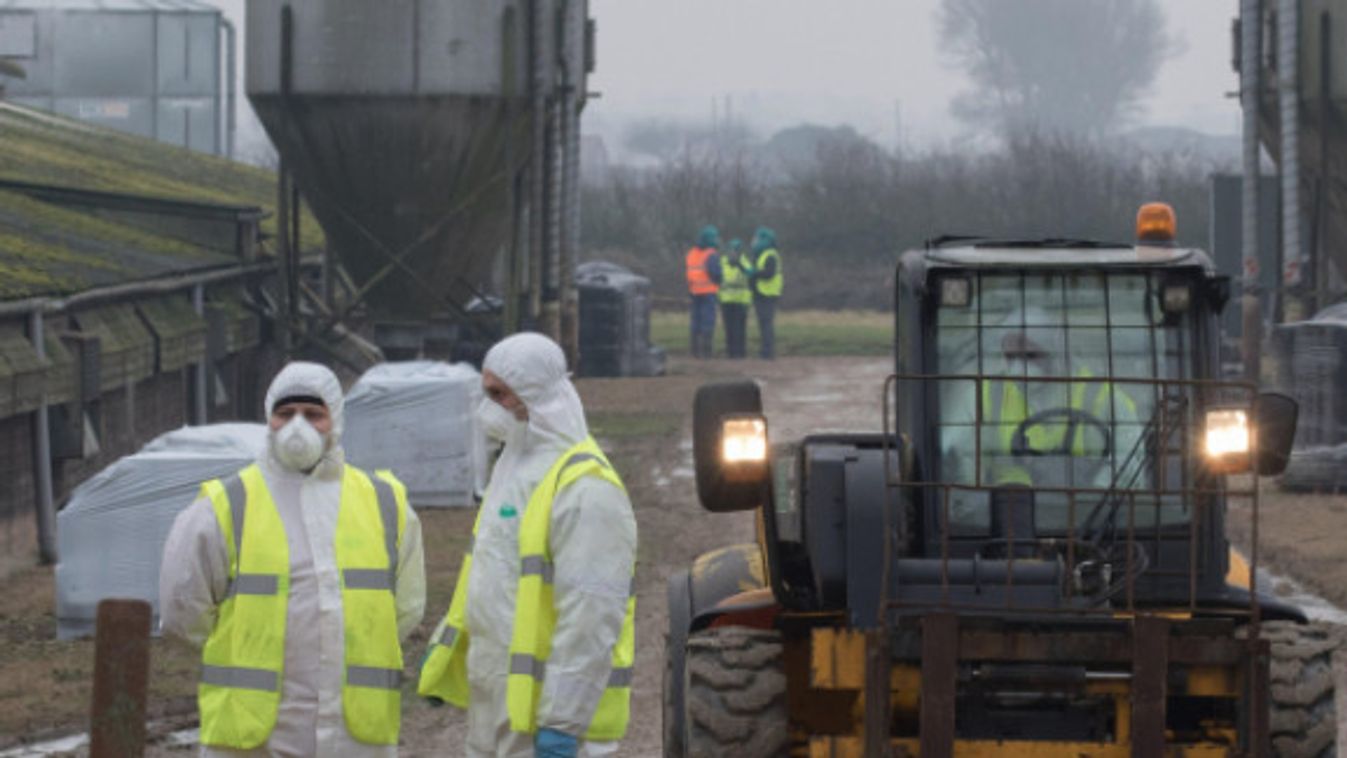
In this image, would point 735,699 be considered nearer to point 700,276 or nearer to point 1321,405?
point 1321,405

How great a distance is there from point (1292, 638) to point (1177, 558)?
18.0 inches

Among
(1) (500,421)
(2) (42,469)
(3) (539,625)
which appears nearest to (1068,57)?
(2) (42,469)

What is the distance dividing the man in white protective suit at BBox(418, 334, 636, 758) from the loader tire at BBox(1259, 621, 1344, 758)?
186 cm

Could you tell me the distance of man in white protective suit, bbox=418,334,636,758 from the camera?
21.1 feet

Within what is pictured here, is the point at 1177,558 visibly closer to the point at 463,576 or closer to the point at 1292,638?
the point at 1292,638

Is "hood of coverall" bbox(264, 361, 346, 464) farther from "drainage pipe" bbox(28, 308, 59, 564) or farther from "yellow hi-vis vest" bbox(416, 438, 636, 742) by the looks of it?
"drainage pipe" bbox(28, 308, 59, 564)

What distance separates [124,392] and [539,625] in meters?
12.7

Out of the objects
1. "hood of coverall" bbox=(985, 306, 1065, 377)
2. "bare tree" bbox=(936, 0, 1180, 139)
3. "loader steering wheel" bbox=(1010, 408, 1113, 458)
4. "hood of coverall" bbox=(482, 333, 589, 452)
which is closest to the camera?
"hood of coverall" bbox=(482, 333, 589, 452)

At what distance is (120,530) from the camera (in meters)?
12.9

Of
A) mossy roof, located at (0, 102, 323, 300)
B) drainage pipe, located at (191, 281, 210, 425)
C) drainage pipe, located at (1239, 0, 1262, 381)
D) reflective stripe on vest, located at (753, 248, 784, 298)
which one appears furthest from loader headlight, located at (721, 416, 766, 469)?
reflective stripe on vest, located at (753, 248, 784, 298)

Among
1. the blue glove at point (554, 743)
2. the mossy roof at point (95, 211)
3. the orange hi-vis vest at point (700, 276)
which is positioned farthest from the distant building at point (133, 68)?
the blue glove at point (554, 743)

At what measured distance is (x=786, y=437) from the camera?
73.4 ft

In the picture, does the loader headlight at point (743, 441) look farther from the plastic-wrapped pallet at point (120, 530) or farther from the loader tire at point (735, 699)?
the plastic-wrapped pallet at point (120, 530)

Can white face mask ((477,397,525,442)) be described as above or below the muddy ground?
above
